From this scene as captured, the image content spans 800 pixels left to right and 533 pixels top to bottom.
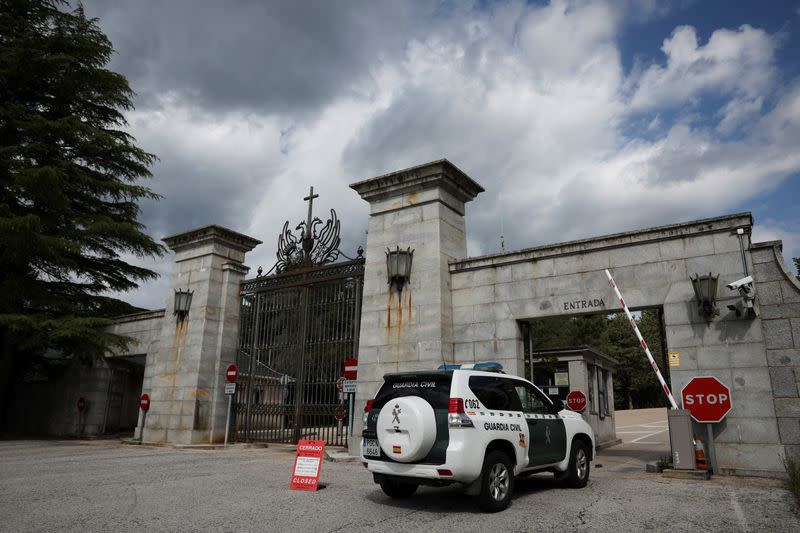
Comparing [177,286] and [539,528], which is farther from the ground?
[177,286]

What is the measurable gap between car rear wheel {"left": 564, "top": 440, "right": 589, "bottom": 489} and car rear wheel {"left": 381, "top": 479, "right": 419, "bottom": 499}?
2455 mm

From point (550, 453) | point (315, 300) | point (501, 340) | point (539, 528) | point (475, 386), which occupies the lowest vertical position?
point (539, 528)

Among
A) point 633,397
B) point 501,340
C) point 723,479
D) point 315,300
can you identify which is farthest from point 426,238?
point 633,397

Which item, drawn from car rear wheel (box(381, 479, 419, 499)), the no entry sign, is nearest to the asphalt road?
car rear wheel (box(381, 479, 419, 499))

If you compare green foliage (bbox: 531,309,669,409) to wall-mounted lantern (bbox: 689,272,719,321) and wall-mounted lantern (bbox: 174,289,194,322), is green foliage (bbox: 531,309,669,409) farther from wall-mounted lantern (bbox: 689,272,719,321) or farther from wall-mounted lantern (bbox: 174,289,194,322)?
wall-mounted lantern (bbox: 689,272,719,321)

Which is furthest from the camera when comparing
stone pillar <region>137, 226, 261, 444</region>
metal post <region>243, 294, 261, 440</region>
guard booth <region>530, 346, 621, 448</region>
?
guard booth <region>530, 346, 621, 448</region>

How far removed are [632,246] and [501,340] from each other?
10.2ft

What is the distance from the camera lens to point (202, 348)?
1575 cm

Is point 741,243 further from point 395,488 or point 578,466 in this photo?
point 395,488

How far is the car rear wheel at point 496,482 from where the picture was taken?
603cm

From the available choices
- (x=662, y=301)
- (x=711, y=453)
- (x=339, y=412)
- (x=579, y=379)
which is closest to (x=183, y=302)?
(x=339, y=412)

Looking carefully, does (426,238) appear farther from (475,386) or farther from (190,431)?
(190,431)

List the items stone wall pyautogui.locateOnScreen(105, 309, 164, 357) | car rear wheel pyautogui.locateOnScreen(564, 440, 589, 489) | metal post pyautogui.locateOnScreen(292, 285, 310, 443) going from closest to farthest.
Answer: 1. car rear wheel pyautogui.locateOnScreen(564, 440, 589, 489)
2. metal post pyautogui.locateOnScreen(292, 285, 310, 443)
3. stone wall pyautogui.locateOnScreen(105, 309, 164, 357)

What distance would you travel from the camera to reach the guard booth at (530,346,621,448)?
17031 millimetres
